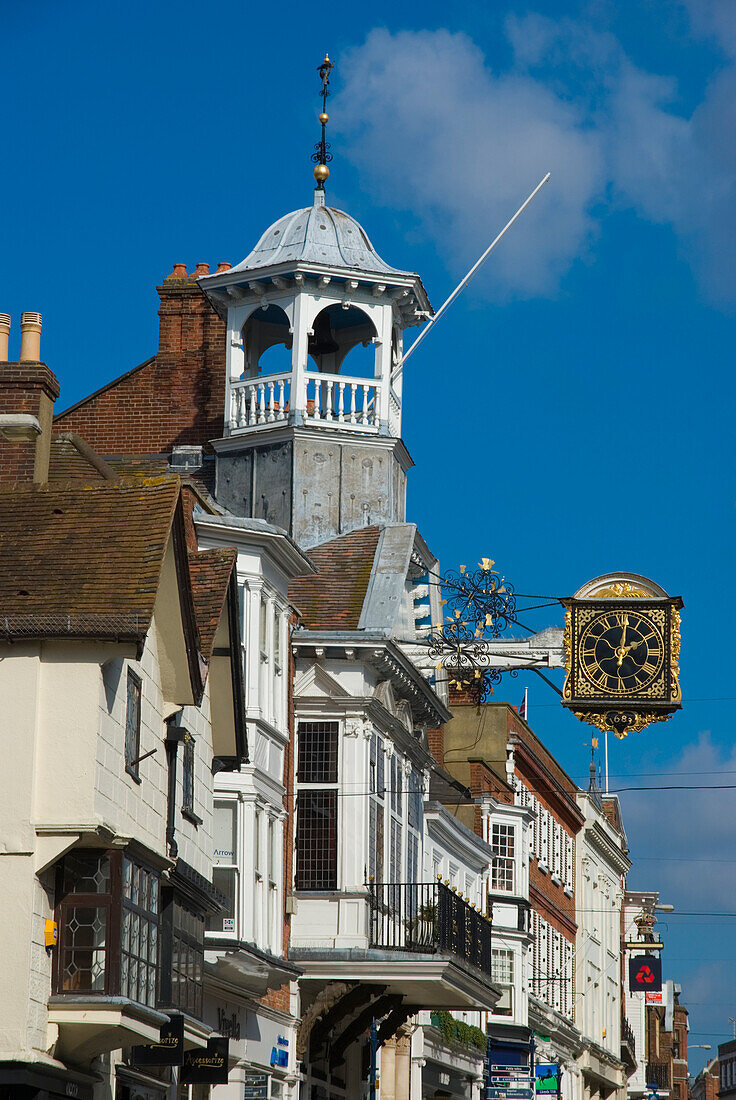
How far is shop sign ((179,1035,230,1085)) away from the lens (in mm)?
24297

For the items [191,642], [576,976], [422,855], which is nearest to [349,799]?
[422,855]

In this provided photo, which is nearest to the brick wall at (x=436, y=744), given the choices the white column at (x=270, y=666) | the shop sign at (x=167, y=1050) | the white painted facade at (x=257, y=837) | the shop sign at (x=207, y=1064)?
the white painted facade at (x=257, y=837)

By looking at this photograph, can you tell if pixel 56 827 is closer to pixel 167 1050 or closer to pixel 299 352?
pixel 167 1050

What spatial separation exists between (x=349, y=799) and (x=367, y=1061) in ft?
25.7

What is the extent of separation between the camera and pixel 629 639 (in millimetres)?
31781

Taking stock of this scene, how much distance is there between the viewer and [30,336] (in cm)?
2555

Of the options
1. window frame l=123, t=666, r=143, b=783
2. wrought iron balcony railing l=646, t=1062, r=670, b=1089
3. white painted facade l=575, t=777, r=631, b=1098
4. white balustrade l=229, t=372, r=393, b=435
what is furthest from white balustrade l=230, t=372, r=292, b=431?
wrought iron balcony railing l=646, t=1062, r=670, b=1089

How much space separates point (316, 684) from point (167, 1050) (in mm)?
11495

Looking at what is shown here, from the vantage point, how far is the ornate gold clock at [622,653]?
1229 inches

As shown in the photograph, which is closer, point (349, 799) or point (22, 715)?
point (22, 715)

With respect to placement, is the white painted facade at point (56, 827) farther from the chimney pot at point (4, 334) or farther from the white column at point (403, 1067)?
the white column at point (403, 1067)

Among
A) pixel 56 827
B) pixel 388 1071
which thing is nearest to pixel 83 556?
pixel 56 827

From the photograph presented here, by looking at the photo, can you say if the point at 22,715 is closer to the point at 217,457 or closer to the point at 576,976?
the point at 217,457

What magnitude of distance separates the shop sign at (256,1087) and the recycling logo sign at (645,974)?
42626mm
